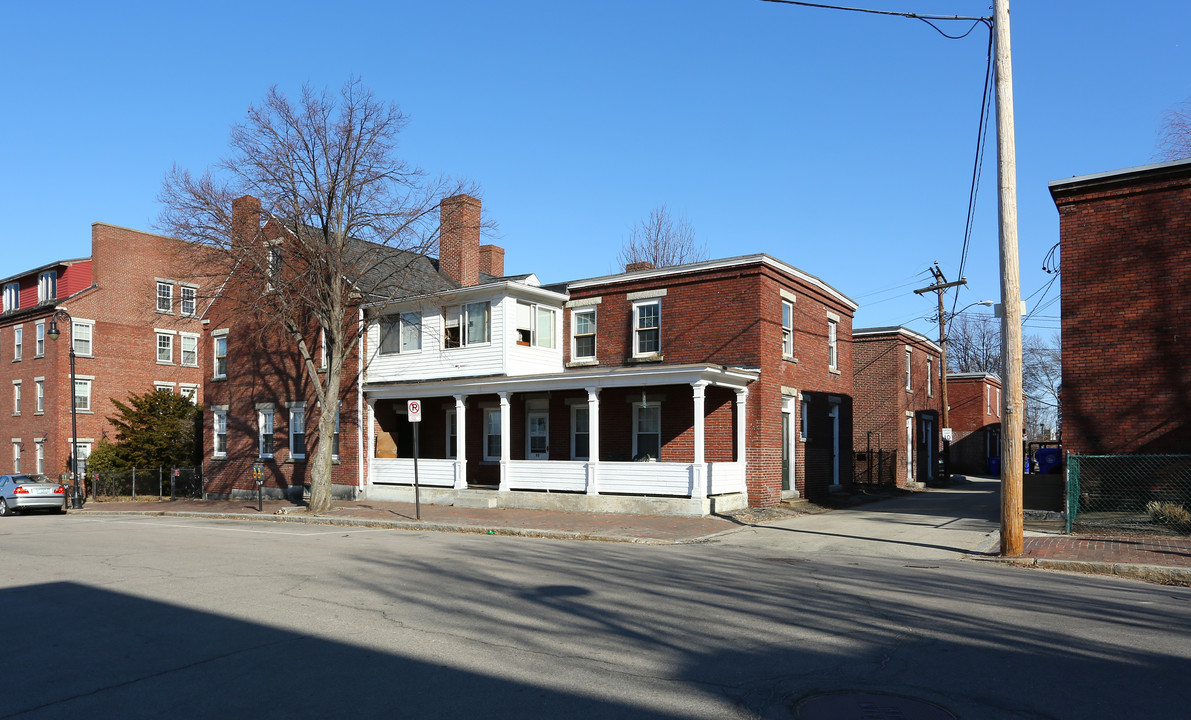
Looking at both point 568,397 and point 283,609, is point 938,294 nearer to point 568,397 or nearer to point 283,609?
point 568,397

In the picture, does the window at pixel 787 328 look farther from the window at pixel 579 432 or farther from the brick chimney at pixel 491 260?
the brick chimney at pixel 491 260

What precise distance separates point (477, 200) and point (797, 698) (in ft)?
83.1

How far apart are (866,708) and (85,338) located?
1810 inches

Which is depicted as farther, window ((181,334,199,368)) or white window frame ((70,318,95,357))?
window ((181,334,199,368))

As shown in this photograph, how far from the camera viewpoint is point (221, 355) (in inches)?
1300

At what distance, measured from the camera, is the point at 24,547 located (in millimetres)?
16156

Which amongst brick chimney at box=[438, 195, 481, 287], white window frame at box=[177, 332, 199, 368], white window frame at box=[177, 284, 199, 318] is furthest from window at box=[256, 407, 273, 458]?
white window frame at box=[177, 332, 199, 368]

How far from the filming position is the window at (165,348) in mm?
45594

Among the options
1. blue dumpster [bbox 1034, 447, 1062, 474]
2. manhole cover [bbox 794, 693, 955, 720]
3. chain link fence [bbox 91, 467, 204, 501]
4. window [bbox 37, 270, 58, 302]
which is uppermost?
window [bbox 37, 270, 58, 302]

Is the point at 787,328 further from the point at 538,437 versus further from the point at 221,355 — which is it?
the point at 221,355

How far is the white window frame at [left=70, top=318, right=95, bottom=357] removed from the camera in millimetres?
41750

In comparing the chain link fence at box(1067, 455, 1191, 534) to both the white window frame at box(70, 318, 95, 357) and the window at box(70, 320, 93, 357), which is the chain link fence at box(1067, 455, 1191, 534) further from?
the window at box(70, 320, 93, 357)

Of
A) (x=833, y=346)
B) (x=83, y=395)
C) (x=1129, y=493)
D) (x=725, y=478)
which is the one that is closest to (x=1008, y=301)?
(x=1129, y=493)

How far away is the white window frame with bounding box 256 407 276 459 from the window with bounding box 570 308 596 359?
1248 cm
